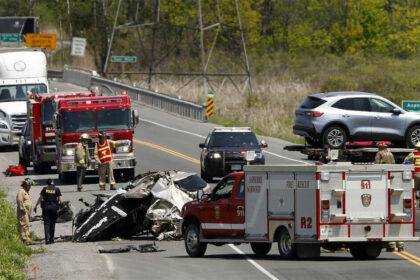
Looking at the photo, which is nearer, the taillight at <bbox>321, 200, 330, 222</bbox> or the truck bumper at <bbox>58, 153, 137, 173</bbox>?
the taillight at <bbox>321, 200, 330, 222</bbox>

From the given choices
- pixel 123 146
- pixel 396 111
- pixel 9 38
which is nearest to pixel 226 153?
pixel 123 146

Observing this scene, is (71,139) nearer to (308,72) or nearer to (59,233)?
(59,233)

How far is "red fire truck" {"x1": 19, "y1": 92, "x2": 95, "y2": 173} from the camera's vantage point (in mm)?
44562

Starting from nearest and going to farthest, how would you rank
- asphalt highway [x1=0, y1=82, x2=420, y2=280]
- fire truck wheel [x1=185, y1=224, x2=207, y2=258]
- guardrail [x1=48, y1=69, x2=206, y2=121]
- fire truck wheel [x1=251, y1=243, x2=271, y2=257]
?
asphalt highway [x1=0, y1=82, x2=420, y2=280], fire truck wheel [x1=251, y1=243, x2=271, y2=257], fire truck wheel [x1=185, y1=224, x2=207, y2=258], guardrail [x1=48, y1=69, x2=206, y2=121]

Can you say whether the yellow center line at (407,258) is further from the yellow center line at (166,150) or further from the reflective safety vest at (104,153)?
the yellow center line at (166,150)

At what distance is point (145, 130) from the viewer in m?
56.9

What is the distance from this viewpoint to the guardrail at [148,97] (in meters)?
60.3

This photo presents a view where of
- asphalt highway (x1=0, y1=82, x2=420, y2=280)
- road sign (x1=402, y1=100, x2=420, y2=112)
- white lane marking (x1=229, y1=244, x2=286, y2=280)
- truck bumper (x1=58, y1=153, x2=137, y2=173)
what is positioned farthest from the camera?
road sign (x1=402, y1=100, x2=420, y2=112)

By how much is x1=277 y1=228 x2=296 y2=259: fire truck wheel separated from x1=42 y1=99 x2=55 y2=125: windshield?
21656 mm

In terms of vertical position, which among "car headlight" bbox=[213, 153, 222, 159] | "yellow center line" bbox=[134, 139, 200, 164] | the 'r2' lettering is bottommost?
"yellow center line" bbox=[134, 139, 200, 164]

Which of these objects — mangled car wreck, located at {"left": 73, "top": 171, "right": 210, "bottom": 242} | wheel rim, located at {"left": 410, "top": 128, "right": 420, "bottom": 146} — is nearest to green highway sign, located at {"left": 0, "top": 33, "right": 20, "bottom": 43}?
wheel rim, located at {"left": 410, "top": 128, "right": 420, "bottom": 146}

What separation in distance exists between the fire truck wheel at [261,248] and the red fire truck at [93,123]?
15346mm

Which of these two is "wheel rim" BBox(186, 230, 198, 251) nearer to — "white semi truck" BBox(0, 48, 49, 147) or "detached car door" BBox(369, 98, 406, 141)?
"detached car door" BBox(369, 98, 406, 141)

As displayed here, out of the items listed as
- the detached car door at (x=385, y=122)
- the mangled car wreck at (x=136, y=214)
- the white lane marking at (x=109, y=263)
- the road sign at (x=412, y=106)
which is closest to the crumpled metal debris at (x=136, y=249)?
the white lane marking at (x=109, y=263)
